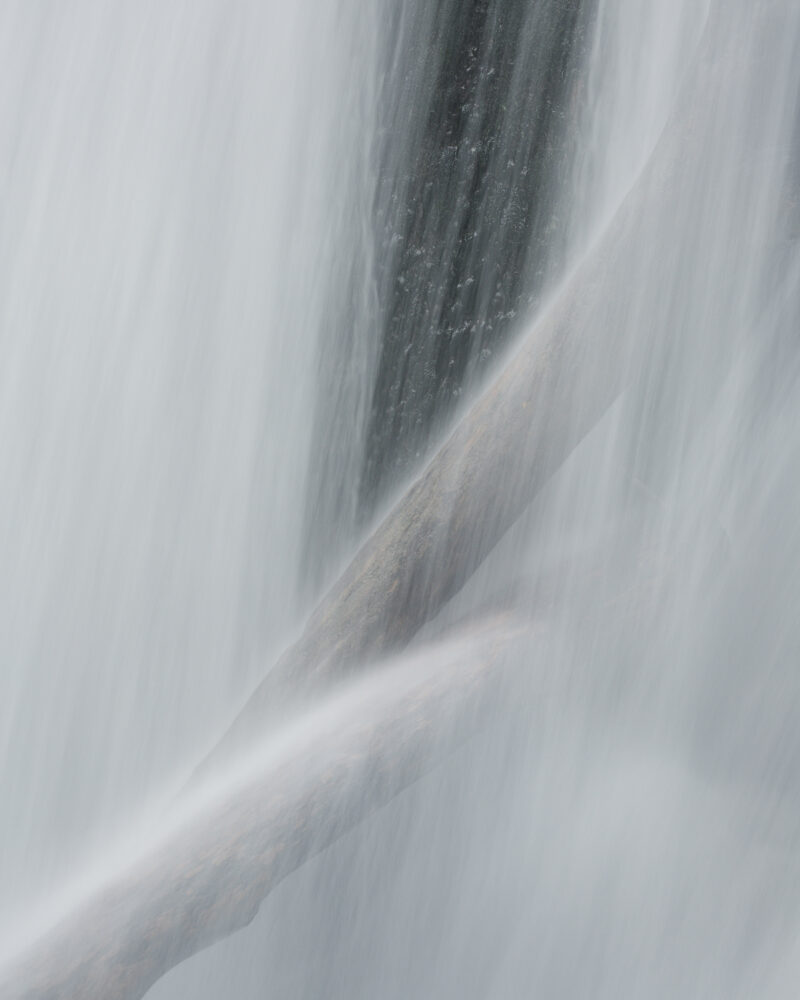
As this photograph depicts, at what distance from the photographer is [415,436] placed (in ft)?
11.0

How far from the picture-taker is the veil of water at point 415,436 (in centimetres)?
226

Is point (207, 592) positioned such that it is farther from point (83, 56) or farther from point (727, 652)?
point (83, 56)

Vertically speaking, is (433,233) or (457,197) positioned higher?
(457,197)

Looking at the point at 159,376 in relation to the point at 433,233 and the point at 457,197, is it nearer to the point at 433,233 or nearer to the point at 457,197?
the point at 433,233

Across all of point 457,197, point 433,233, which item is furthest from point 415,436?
point 457,197

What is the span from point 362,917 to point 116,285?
2182 mm

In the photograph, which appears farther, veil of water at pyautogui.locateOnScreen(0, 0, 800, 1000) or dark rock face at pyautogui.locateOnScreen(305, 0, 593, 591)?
dark rock face at pyautogui.locateOnScreen(305, 0, 593, 591)

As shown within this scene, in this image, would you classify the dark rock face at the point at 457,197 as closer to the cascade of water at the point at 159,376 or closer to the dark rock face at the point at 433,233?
A: the dark rock face at the point at 433,233

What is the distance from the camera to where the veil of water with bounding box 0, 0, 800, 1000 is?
2258mm

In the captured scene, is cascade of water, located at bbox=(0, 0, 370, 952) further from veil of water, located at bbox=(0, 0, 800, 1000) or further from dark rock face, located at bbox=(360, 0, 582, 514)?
dark rock face, located at bbox=(360, 0, 582, 514)

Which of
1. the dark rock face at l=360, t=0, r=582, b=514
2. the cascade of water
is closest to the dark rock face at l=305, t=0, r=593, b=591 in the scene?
the dark rock face at l=360, t=0, r=582, b=514

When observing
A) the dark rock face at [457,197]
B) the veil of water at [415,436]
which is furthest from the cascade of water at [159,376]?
the dark rock face at [457,197]

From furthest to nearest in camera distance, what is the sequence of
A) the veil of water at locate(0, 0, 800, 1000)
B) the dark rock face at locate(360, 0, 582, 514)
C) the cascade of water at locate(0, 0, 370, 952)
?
the cascade of water at locate(0, 0, 370, 952) → the dark rock face at locate(360, 0, 582, 514) → the veil of water at locate(0, 0, 800, 1000)

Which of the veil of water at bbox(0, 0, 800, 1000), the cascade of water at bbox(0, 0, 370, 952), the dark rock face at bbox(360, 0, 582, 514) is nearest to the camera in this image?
the veil of water at bbox(0, 0, 800, 1000)
